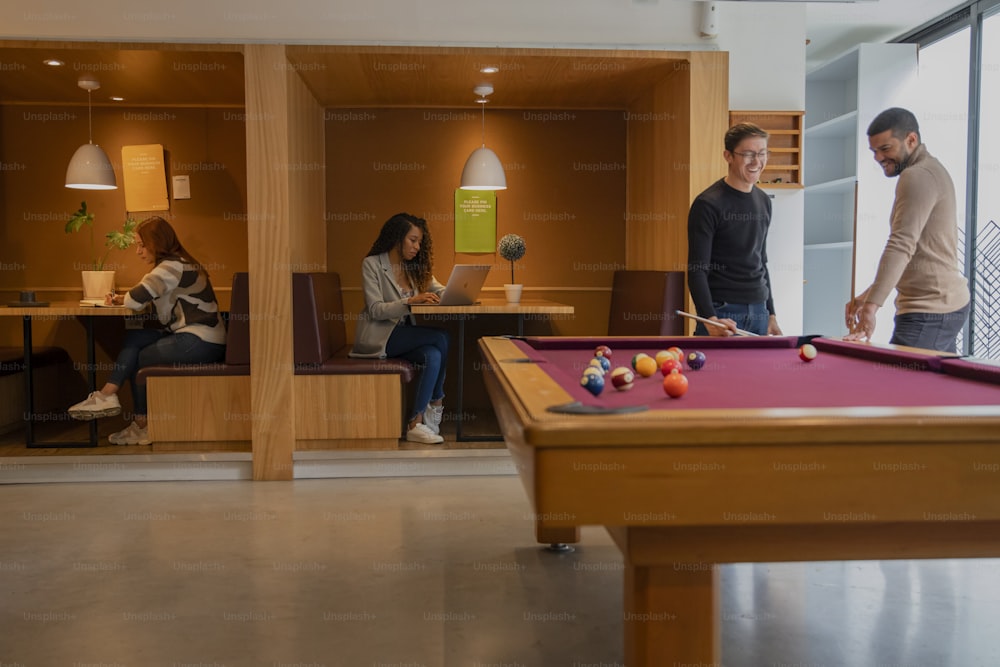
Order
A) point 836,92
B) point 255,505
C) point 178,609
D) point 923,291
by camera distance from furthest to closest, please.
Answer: point 836,92 < point 255,505 < point 923,291 < point 178,609

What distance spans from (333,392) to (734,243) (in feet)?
6.93

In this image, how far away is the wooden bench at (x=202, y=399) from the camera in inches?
170

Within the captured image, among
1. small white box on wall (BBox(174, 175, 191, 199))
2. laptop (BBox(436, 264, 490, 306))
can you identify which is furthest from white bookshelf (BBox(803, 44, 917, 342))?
small white box on wall (BBox(174, 175, 191, 199))

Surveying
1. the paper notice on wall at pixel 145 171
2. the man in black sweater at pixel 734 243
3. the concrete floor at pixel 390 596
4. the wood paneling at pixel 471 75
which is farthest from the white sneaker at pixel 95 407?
the man in black sweater at pixel 734 243

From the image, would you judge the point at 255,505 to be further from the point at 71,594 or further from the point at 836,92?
the point at 836,92

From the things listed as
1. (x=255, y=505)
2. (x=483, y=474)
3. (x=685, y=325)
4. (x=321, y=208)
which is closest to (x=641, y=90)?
(x=685, y=325)

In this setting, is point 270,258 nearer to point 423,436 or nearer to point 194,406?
point 194,406

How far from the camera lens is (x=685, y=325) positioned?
438 cm

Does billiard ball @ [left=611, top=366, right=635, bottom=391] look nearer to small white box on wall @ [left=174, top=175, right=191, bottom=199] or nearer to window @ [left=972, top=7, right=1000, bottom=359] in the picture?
window @ [left=972, top=7, right=1000, bottom=359]

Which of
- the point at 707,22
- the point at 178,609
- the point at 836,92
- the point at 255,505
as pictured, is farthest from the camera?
the point at 836,92

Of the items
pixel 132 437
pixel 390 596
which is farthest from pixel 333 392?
pixel 390 596

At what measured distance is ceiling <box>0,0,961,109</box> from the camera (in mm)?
4211

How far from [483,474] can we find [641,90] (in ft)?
8.02

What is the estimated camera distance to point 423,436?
453 centimetres
